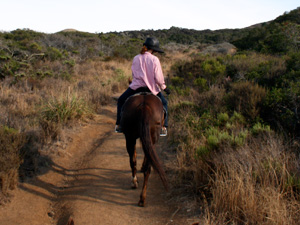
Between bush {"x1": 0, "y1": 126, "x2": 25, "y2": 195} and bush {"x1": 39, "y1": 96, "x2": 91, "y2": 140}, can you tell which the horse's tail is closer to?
bush {"x1": 0, "y1": 126, "x2": 25, "y2": 195}

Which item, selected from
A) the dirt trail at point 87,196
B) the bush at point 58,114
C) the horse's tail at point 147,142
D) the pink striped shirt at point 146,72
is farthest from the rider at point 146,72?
the bush at point 58,114

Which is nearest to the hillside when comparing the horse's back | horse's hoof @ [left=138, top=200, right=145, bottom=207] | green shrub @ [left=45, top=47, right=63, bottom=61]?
horse's hoof @ [left=138, top=200, right=145, bottom=207]

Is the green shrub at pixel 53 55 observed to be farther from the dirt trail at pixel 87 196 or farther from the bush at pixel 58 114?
the dirt trail at pixel 87 196

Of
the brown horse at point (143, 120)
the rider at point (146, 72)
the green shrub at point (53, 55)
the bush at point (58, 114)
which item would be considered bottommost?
the bush at point (58, 114)

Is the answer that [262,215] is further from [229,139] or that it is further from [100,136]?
[100,136]

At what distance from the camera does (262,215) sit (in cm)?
315

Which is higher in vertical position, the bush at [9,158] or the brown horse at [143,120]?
the brown horse at [143,120]

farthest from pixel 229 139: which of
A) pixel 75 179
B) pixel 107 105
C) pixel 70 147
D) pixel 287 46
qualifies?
pixel 287 46

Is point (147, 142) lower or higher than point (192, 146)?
higher

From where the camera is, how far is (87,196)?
4598mm

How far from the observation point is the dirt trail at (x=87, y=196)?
157 inches

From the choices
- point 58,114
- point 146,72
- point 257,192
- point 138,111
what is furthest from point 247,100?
point 58,114

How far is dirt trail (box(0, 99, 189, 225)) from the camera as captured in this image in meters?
3.99

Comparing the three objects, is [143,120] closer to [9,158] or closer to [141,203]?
[141,203]
